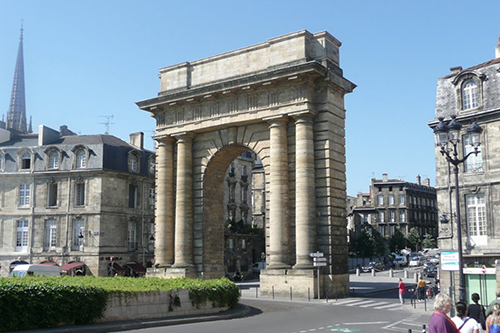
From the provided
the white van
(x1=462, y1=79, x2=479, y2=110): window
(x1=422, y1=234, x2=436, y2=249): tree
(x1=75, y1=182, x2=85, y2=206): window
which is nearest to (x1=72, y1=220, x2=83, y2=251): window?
(x1=75, y1=182, x2=85, y2=206): window

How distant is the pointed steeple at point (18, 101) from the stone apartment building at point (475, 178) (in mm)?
123551

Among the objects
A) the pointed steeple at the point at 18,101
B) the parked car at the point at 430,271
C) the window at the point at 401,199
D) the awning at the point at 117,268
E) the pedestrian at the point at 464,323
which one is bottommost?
the parked car at the point at 430,271

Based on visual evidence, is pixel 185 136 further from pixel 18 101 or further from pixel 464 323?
pixel 18 101

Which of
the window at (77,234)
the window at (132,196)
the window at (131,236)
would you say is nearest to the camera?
the window at (77,234)

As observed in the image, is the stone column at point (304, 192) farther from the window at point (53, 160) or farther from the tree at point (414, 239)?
the tree at point (414, 239)

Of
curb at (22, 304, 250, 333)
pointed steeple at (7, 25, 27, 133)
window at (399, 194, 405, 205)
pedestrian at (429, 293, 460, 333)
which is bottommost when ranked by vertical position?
curb at (22, 304, 250, 333)

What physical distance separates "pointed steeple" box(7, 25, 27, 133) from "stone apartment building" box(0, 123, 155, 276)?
91.2m

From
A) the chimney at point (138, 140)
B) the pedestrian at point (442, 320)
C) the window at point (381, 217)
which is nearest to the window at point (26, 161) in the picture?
the chimney at point (138, 140)

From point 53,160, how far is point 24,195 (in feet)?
12.9

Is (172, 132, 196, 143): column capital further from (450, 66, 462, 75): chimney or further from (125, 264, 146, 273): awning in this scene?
(125, 264, 146, 273): awning

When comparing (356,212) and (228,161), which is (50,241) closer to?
(228,161)

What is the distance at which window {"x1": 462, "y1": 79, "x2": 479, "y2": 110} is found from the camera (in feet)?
90.6

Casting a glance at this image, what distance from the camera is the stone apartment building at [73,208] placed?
46875 mm

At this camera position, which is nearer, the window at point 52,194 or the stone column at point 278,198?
the stone column at point 278,198
